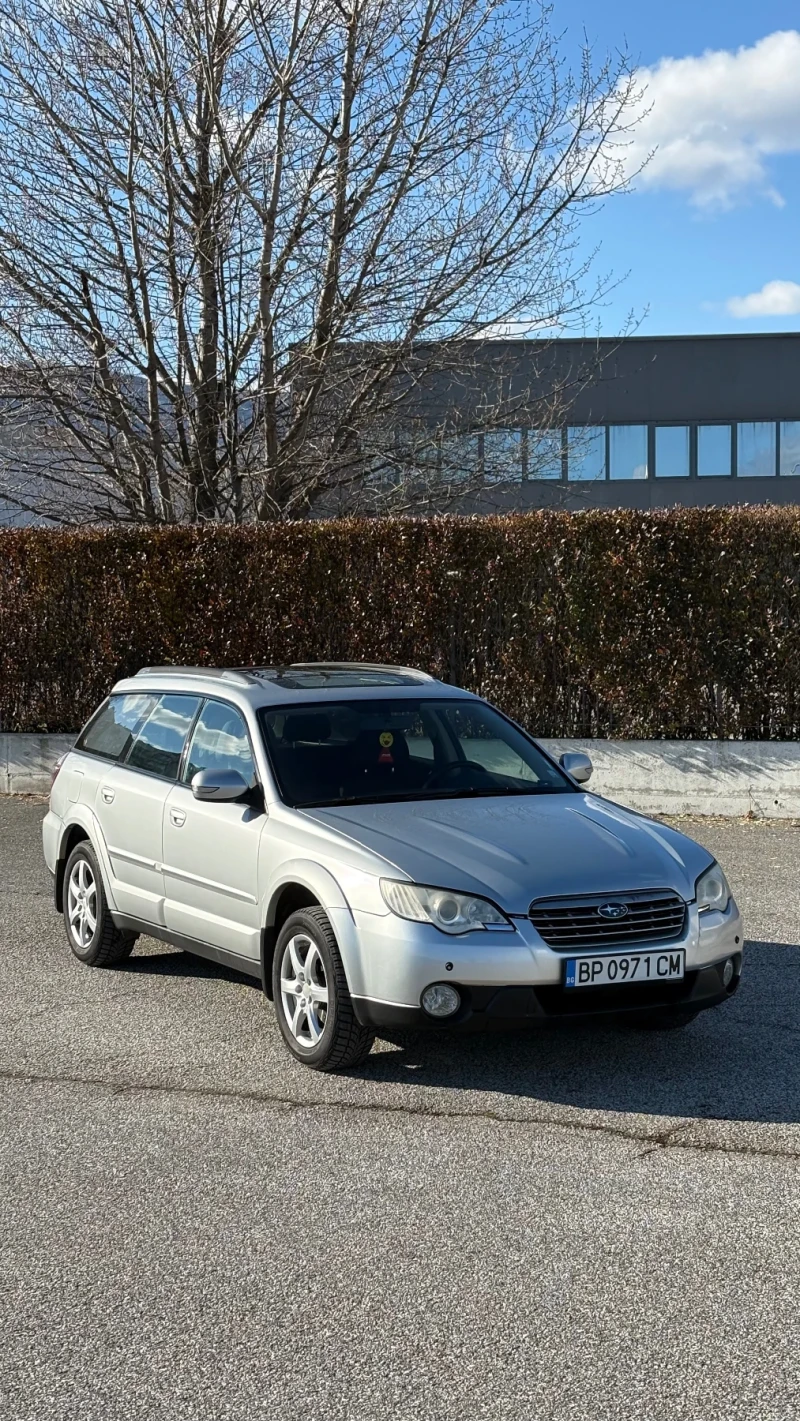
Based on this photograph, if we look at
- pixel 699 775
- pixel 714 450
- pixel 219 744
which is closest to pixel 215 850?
pixel 219 744

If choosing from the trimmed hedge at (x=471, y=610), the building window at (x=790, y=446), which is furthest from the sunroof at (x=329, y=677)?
the building window at (x=790, y=446)

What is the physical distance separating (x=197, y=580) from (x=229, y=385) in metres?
2.33

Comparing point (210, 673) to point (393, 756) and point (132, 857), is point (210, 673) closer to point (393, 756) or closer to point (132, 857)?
point (132, 857)

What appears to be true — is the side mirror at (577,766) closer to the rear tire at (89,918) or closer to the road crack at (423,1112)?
the road crack at (423,1112)

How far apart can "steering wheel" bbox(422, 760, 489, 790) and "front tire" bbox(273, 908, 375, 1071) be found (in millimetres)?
1133

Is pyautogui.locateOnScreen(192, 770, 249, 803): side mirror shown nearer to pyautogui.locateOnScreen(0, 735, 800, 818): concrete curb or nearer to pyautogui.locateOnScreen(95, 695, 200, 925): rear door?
pyautogui.locateOnScreen(95, 695, 200, 925): rear door

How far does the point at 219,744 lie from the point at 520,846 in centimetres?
188

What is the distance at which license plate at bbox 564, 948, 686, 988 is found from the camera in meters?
5.72

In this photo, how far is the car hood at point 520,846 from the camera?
5883mm

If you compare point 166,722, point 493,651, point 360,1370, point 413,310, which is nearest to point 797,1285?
point 360,1370

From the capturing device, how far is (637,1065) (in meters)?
6.23

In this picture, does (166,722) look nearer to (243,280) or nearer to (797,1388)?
(797,1388)

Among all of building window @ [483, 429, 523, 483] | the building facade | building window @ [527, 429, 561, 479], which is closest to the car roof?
building window @ [483, 429, 523, 483]

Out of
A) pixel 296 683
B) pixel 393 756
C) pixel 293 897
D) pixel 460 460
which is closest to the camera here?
pixel 293 897
